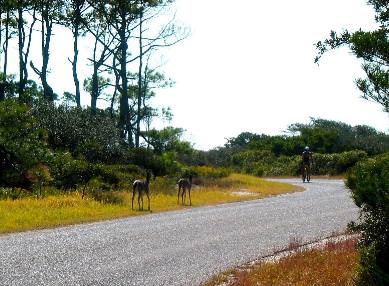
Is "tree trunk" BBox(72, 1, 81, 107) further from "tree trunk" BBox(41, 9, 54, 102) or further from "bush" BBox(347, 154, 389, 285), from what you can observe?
"bush" BBox(347, 154, 389, 285)

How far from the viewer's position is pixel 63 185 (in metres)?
27.2

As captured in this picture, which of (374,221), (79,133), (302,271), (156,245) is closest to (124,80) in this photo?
(79,133)

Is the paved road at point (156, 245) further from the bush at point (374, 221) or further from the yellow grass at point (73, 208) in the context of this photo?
the bush at point (374, 221)

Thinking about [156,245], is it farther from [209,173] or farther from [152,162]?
[209,173]

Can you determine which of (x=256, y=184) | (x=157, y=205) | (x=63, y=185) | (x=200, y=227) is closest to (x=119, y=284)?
(x=200, y=227)

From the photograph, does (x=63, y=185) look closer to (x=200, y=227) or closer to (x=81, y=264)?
(x=200, y=227)

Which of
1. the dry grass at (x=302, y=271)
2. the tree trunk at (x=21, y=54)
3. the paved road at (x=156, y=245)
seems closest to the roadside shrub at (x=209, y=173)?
the tree trunk at (x=21, y=54)

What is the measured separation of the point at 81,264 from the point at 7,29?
3884 cm

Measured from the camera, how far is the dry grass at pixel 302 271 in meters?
8.97

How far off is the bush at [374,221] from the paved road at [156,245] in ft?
8.90

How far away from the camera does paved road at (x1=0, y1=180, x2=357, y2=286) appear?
9883 mm

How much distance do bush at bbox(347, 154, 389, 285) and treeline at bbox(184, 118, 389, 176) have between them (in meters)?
41.1

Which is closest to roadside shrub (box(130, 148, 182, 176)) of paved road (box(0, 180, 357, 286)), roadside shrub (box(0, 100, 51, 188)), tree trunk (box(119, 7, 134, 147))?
tree trunk (box(119, 7, 134, 147))

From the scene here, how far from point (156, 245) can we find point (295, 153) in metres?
52.5
